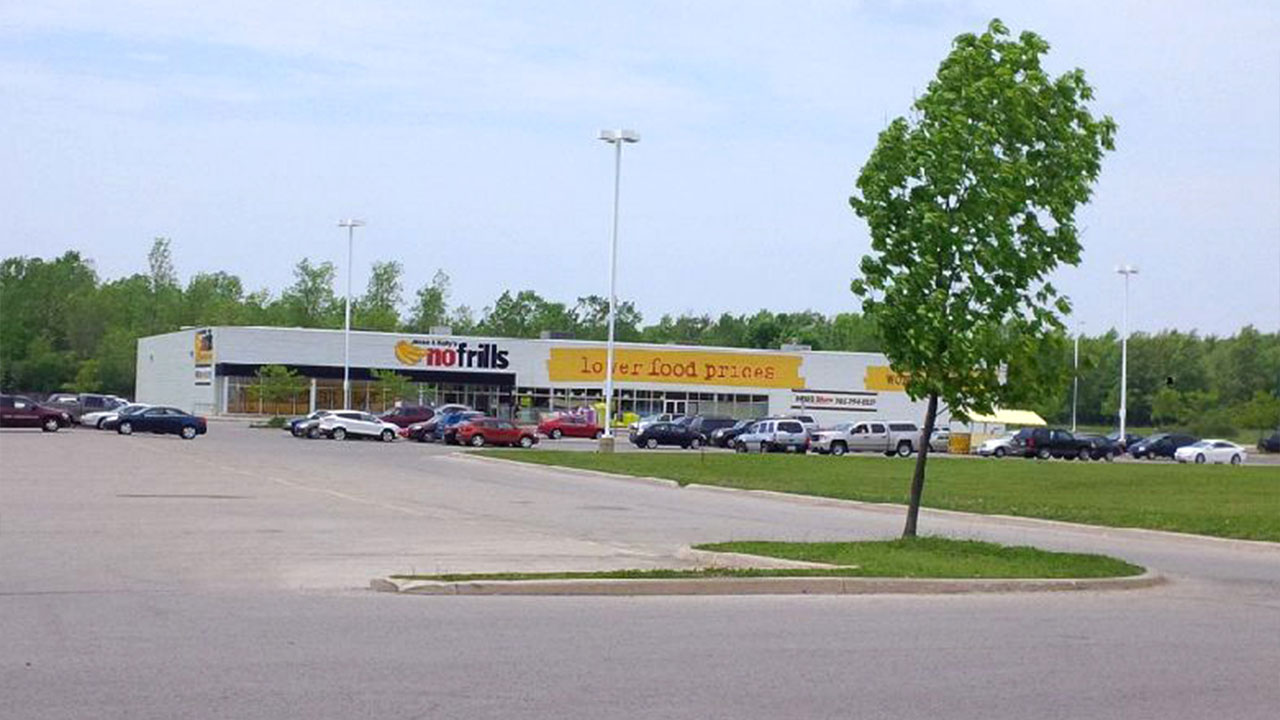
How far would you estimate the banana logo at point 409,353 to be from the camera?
102 metres

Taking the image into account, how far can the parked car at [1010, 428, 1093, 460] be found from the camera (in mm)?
74688

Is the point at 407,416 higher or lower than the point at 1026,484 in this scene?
higher

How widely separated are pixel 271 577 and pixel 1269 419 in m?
114

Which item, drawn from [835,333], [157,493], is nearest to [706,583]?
[157,493]

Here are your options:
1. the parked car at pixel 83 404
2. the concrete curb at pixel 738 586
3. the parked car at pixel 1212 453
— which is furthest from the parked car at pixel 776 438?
the concrete curb at pixel 738 586

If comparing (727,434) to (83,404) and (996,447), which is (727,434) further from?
(83,404)

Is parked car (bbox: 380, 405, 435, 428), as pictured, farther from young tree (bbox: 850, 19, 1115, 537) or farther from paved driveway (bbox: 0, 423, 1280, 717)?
young tree (bbox: 850, 19, 1115, 537)

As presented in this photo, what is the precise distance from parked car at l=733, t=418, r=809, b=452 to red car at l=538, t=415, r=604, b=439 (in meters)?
11.5

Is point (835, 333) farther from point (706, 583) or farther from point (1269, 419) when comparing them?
point (706, 583)

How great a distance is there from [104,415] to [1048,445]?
41150 mm

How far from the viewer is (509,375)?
346 ft

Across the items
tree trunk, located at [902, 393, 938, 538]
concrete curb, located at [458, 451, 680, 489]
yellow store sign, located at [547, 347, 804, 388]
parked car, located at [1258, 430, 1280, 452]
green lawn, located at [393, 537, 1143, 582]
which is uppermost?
yellow store sign, located at [547, 347, 804, 388]

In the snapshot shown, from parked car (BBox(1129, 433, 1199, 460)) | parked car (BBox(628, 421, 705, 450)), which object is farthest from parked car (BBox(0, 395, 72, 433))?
parked car (BBox(1129, 433, 1199, 460))

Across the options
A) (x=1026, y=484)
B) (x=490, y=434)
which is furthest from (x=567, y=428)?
(x=1026, y=484)
